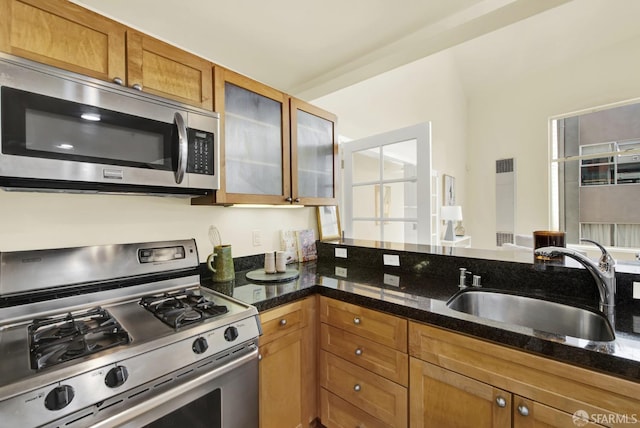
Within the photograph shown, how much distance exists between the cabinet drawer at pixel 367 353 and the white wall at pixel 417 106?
1.96 metres

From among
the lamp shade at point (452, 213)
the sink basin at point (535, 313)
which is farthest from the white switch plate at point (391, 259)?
the lamp shade at point (452, 213)

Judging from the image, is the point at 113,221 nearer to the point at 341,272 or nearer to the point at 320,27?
the point at 341,272

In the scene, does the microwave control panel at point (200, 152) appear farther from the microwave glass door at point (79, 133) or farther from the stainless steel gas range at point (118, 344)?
the stainless steel gas range at point (118, 344)

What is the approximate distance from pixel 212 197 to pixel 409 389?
1286mm

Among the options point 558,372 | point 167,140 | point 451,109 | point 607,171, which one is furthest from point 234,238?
point 607,171

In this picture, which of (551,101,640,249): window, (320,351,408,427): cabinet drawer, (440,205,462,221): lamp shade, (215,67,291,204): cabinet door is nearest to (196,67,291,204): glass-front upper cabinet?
(215,67,291,204): cabinet door

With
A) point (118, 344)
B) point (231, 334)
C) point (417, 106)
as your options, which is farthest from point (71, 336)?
point (417, 106)

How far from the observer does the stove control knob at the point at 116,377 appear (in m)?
0.77

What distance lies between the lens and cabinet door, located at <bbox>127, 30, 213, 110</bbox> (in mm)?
1134

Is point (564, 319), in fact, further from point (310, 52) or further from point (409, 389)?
point (310, 52)

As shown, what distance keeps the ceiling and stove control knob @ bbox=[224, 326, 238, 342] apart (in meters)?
1.56

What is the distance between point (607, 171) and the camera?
4.47 meters

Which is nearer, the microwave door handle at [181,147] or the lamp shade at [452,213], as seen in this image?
the microwave door handle at [181,147]

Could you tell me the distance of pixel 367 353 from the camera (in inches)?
51.2
